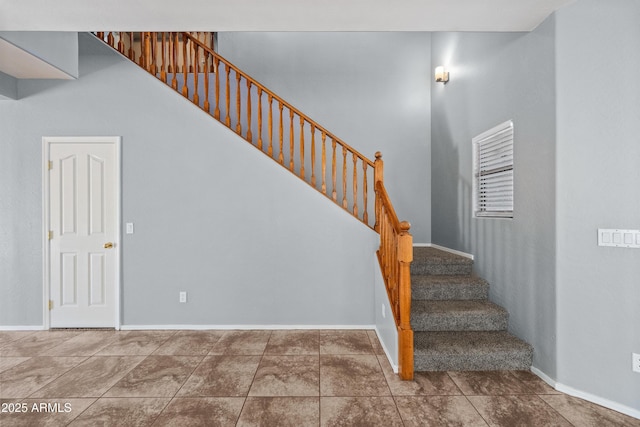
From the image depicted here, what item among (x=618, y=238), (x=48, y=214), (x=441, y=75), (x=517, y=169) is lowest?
(x=618, y=238)

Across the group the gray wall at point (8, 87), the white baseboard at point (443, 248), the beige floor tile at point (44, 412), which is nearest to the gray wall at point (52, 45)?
the gray wall at point (8, 87)

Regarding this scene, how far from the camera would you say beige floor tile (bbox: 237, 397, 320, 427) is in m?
2.02

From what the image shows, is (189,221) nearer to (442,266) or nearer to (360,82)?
(442,266)

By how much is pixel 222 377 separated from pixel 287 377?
525mm

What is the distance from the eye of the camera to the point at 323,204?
3645 millimetres

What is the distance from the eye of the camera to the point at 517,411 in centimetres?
211

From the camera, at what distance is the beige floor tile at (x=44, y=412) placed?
2.04m

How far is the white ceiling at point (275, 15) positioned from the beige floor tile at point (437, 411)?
2799 millimetres

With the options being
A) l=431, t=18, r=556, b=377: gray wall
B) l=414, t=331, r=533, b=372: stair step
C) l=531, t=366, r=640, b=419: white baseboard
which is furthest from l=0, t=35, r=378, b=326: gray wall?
l=531, t=366, r=640, b=419: white baseboard

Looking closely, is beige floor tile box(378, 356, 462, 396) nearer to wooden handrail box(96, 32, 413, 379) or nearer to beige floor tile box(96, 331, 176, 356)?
wooden handrail box(96, 32, 413, 379)

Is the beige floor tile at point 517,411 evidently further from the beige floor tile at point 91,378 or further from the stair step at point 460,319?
the beige floor tile at point 91,378

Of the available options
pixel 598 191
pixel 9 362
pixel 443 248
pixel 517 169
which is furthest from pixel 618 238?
pixel 9 362

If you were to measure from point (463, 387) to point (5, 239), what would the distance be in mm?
4934

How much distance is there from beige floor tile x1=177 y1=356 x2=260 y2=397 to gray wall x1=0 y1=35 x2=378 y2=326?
80 cm
